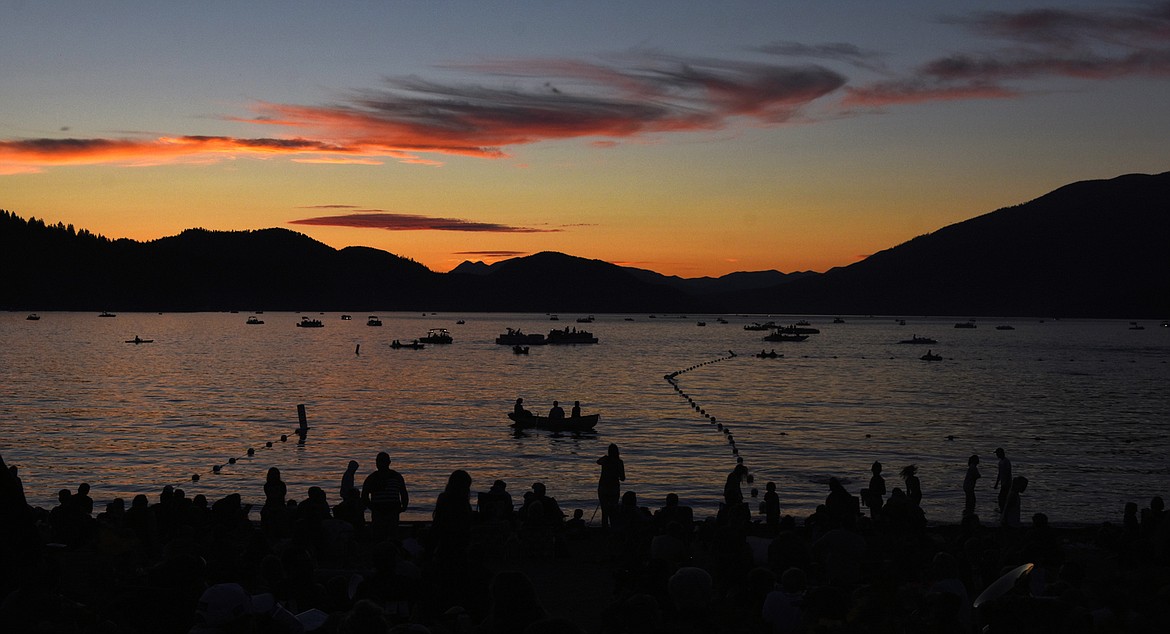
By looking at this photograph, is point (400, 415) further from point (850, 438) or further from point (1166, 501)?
point (1166, 501)

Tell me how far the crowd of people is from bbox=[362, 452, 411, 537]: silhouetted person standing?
31 millimetres

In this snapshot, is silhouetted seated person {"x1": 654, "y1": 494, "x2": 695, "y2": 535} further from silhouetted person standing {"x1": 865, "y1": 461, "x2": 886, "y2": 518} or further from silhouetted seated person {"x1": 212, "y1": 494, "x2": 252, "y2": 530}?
silhouetted seated person {"x1": 212, "y1": 494, "x2": 252, "y2": 530}

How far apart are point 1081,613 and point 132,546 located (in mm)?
12493

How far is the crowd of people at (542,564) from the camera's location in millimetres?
6699

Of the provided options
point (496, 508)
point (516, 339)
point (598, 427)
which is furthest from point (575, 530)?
point (516, 339)

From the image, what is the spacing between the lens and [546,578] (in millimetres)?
15055

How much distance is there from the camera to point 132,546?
47.1 feet

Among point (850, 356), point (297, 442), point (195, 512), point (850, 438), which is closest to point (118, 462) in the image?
point (297, 442)

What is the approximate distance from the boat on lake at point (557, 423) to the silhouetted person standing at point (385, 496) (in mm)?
30023

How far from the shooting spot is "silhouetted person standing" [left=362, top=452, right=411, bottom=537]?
50.5 ft

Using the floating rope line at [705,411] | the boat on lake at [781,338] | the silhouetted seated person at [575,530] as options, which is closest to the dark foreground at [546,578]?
the silhouetted seated person at [575,530]

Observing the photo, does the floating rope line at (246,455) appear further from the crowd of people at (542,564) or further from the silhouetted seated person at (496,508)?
the crowd of people at (542,564)

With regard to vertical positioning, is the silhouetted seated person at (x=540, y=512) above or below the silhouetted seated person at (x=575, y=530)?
above

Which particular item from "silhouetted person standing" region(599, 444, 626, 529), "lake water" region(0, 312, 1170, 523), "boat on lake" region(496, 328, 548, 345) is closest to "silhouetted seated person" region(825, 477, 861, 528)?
"silhouetted person standing" region(599, 444, 626, 529)
